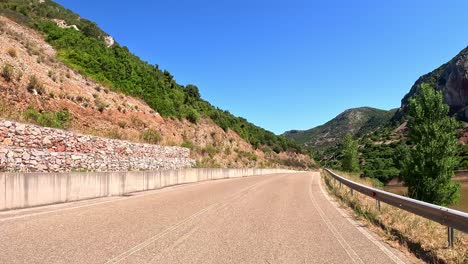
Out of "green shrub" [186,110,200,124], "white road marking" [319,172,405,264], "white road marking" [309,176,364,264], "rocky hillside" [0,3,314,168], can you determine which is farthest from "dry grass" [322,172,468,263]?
"green shrub" [186,110,200,124]

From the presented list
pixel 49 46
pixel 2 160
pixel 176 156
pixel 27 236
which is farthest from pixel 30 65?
pixel 27 236

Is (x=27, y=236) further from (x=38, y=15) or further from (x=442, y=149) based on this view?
(x=38, y=15)

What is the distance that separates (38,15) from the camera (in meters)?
53.1

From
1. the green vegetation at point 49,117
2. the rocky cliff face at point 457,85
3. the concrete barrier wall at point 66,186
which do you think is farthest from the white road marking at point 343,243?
the rocky cliff face at point 457,85

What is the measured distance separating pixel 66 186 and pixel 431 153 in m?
30.3

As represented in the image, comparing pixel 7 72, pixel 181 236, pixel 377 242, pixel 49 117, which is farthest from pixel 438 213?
pixel 7 72

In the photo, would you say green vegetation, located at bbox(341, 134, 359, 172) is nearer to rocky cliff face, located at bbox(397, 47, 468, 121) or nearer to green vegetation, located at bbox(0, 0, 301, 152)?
green vegetation, located at bbox(0, 0, 301, 152)

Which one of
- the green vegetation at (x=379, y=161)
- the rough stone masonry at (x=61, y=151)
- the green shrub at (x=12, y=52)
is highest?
the green shrub at (x=12, y=52)

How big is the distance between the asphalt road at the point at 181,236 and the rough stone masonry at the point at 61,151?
6.13 meters

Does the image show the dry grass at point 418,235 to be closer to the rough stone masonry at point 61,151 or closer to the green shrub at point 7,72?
the rough stone masonry at point 61,151

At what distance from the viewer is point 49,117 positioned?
2528 centimetres

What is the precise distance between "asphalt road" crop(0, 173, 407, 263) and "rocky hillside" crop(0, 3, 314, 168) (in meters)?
11.9

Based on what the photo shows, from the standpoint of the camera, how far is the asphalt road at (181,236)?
256 inches

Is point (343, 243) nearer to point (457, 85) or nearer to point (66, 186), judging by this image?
point (66, 186)
